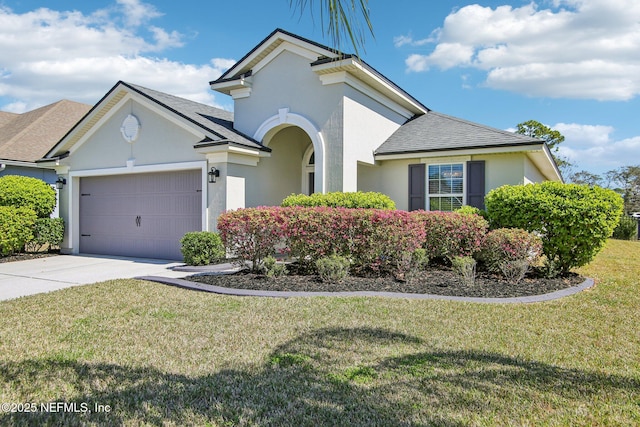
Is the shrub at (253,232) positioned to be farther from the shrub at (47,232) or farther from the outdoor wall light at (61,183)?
the outdoor wall light at (61,183)

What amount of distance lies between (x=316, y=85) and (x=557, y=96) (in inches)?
894

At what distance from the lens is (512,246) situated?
8.48 meters

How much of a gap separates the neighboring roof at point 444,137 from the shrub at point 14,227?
39.9 feet

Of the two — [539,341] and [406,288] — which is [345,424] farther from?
[406,288]

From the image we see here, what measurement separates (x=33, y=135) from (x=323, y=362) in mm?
22264

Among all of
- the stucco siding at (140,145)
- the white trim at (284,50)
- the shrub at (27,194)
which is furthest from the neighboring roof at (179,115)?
the white trim at (284,50)

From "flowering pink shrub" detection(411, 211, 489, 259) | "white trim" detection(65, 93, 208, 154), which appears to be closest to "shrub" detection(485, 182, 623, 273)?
"flowering pink shrub" detection(411, 211, 489, 259)

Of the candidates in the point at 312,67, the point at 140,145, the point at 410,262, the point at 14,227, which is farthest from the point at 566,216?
the point at 14,227

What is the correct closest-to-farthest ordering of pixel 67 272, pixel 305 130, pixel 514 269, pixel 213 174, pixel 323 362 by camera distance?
pixel 323 362 → pixel 514 269 → pixel 67 272 → pixel 213 174 → pixel 305 130

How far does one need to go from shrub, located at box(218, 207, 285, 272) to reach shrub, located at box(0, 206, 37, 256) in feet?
28.8

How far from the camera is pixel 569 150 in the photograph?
34.7 meters

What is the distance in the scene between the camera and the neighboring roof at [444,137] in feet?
39.3

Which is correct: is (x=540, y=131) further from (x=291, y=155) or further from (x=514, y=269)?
(x=514, y=269)

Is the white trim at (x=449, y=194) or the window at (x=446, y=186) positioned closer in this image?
the white trim at (x=449, y=194)
